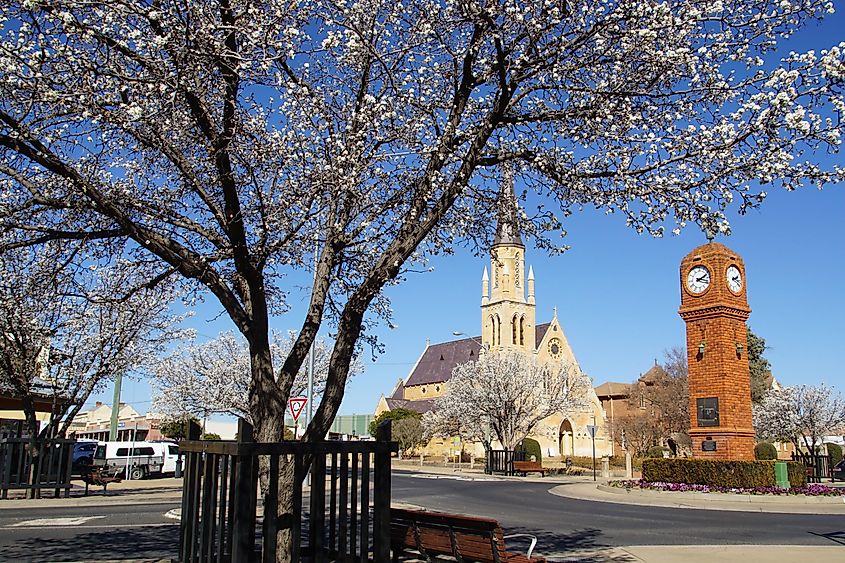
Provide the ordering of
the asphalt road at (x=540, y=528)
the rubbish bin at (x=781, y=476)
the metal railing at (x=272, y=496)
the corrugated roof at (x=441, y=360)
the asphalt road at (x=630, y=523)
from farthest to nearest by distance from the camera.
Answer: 1. the corrugated roof at (x=441, y=360)
2. the rubbish bin at (x=781, y=476)
3. the asphalt road at (x=630, y=523)
4. the asphalt road at (x=540, y=528)
5. the metal railing at (x=272, y=496)

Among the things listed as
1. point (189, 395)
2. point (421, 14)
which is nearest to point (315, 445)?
point (421, 14)

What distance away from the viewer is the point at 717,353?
2438cm


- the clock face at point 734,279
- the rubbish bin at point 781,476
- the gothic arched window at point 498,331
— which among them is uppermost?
the gothic arched window at point 498,331

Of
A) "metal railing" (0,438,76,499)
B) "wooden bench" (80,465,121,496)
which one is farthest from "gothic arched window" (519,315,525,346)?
"metal railing" (0,438,76,499)

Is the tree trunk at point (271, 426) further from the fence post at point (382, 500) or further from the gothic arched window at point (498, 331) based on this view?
the gothic arched window at point (498, 331)

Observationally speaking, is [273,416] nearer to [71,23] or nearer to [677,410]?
[71,23]

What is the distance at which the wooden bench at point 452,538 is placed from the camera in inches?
355

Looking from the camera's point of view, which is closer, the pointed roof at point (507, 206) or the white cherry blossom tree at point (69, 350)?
the pointed roof at point (507, 206)

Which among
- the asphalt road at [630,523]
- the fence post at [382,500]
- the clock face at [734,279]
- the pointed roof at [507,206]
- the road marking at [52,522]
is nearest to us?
the fence post at [382,500]

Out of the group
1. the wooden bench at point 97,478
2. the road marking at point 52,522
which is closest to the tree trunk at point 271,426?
the road marking at point 52,522

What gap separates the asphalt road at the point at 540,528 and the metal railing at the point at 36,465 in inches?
102

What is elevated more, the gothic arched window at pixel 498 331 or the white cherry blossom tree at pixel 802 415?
the gothic arched window at pixel 498 331

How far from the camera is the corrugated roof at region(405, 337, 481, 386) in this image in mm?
94938

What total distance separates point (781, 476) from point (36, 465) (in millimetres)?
22313
